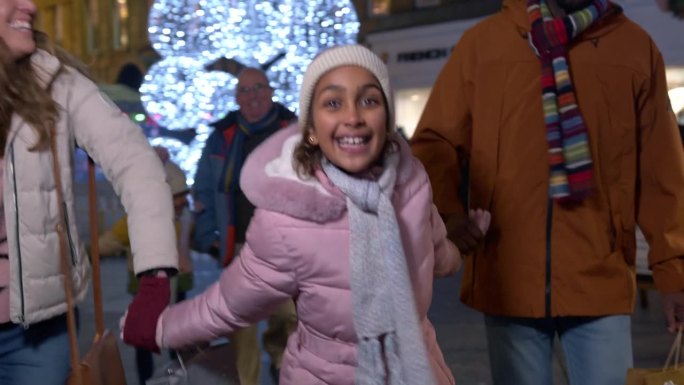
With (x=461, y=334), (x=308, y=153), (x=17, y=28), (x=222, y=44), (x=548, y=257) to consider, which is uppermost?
(x=17, y=28)

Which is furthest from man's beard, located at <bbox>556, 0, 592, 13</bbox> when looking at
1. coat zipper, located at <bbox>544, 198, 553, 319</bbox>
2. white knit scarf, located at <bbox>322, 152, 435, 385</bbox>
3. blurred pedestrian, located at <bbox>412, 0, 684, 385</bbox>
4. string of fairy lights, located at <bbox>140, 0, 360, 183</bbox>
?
string of fairy lights, located at <bbox>140, 0, 360, 183</bbox>

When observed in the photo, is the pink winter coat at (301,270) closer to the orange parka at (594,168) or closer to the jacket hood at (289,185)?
the jacket hood at (289,185)

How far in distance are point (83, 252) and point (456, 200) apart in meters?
1.24

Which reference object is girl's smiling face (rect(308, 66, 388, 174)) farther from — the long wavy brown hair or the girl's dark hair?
the long wavy brown hair

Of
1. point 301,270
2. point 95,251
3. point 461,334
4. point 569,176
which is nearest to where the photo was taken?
point 301,270

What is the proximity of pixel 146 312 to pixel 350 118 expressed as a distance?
718 millimetres

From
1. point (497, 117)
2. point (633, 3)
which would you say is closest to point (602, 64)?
point (497, 117)

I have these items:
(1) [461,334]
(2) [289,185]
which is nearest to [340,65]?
(2) [289,185]

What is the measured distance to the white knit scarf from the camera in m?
2.51

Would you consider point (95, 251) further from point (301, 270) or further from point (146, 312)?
point (301, 270)

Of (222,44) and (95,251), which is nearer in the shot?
(95,251)

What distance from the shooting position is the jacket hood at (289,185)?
2.51 meters

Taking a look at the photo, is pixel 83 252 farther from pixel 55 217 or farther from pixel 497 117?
pixel 497 117

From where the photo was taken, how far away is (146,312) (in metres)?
2.53
